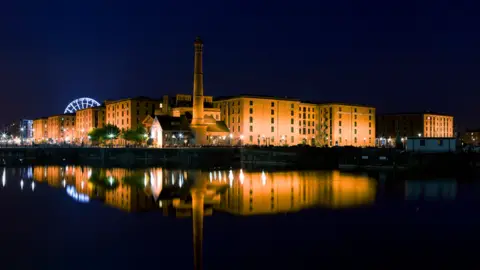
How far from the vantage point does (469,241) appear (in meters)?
21.9

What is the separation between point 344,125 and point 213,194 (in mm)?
93418

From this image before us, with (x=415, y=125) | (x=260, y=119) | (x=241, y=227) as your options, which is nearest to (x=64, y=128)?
(x=260, y=119)

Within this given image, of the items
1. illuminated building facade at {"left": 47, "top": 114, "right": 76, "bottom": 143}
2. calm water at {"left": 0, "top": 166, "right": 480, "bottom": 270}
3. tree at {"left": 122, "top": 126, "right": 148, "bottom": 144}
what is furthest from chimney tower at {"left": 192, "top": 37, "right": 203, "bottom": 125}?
illuminated building facade at {"left": 47, "top": 114, "right": 76, "bottom": 143}

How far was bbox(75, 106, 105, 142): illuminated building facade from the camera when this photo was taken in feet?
511

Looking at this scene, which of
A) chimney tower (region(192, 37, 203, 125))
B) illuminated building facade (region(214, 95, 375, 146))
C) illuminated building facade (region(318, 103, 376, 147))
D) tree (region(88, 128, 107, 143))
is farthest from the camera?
illuminated building facade (region(318, 103, 376, 147))

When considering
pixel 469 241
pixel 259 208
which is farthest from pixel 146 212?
pixel 469 241

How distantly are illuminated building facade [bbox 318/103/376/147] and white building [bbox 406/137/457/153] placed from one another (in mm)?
55848

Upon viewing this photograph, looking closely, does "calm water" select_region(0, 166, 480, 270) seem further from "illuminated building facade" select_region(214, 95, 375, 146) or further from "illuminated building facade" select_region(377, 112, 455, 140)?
"illuminated building facade" select_region(377, 112, 455, 140)

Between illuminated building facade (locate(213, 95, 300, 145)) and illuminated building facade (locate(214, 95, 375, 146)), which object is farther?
illuminated building facade (locate(214, 95, 375, 146))

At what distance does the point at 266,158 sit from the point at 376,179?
34.6 m

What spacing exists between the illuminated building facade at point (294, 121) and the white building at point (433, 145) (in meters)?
46.5

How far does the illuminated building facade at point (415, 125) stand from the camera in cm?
14525

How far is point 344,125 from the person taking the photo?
125 metres

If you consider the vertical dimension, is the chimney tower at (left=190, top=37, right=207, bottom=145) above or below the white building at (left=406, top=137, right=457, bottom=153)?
above
